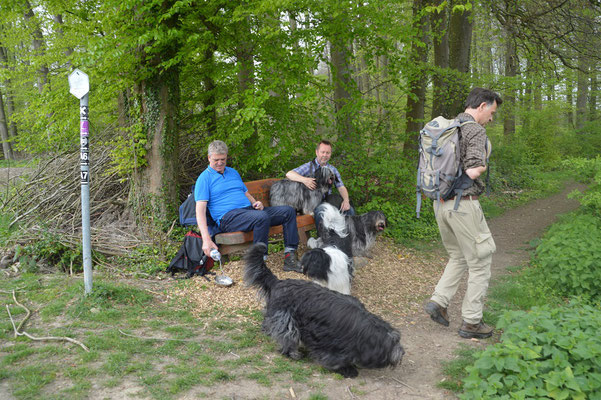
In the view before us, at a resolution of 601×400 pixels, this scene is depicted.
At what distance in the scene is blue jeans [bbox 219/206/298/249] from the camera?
15.7ft

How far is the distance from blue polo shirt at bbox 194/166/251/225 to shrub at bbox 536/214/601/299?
3.51m

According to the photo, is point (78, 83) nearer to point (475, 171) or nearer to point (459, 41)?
point (475, 171)

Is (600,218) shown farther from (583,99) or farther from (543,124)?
(583,99)

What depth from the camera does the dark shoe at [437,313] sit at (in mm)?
3957

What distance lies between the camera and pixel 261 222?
478 centimetres

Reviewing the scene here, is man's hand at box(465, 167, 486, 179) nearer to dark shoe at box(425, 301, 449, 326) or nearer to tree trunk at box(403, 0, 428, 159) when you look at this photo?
dark shoe at box(425, 301, 449, 326)

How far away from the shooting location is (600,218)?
5.86 meters

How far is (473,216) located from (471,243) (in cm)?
22

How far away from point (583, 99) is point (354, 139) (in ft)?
59.1

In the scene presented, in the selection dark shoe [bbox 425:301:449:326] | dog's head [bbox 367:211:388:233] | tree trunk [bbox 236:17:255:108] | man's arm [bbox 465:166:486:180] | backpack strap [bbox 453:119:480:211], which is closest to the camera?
man's arm [bbox 465:166:486:180]

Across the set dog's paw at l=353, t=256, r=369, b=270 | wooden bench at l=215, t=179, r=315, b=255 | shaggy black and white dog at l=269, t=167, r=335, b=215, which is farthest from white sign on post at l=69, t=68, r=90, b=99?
dog's paw at l=353, t=256, r=369, b=270

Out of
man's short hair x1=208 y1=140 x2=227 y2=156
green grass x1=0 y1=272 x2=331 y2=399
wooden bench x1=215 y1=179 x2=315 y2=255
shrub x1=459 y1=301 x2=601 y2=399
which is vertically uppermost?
man's short hair x1=208 y1=140 x2=227 y2=156

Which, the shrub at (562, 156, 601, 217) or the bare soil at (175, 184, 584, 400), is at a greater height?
the shrub at (562, 156, 601, 217)

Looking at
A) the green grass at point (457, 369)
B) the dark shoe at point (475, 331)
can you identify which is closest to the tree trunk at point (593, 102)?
the dark shoe at point (475, 331)
